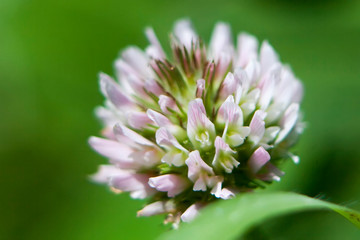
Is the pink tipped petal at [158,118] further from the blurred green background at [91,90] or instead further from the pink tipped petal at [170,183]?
the blurred green background at [91,90]

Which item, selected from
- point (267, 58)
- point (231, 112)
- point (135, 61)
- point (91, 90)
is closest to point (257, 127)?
point (231, 112)

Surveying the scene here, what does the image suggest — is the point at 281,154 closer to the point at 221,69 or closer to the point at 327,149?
the point at 221,69

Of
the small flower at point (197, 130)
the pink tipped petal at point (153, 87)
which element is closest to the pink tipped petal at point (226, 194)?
the small flower at point (197, 130)

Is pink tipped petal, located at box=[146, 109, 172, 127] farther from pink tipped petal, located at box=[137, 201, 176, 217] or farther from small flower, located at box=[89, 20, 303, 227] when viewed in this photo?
pink tipped petal, located at box=[137, 201, 176, 217]

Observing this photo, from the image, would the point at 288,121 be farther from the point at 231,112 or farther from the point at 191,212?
the point at 191,212

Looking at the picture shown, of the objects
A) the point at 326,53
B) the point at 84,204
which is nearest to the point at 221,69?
the point at 326,53

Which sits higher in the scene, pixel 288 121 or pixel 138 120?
pixel 138 120
